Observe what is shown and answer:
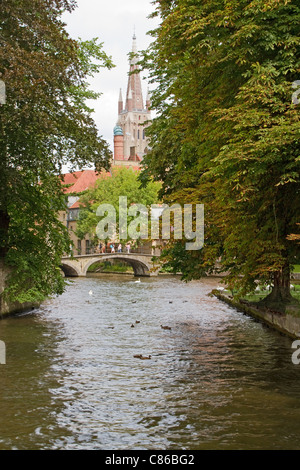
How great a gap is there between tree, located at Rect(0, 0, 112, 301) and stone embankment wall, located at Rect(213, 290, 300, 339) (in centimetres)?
630

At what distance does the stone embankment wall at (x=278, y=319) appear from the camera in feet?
61.4

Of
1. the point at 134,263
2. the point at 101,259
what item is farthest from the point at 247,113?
the point at 134,263

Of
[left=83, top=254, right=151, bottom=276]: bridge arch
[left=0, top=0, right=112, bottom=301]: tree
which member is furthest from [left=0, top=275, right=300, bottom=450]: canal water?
[left=83, top=254, right=151, bottom=276]: bridge arch

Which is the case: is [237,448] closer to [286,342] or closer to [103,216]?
[286,342]

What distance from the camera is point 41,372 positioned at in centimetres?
1486

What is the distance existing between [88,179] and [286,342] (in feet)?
302

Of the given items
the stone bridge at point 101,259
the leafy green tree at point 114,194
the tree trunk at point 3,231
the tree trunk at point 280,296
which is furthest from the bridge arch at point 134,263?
the tree trunk at point 280,296

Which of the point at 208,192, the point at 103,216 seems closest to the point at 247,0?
the point at 208,192

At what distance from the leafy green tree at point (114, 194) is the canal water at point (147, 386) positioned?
161 feet

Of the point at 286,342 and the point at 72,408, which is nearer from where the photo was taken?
the point at 72,408

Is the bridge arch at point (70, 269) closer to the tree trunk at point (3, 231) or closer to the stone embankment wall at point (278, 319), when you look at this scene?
the stone embankment wall at point (278, 319)

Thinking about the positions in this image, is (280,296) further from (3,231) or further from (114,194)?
(114,194)

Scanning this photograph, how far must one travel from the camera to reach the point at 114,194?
75.1 metres

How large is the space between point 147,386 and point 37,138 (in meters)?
9.52
